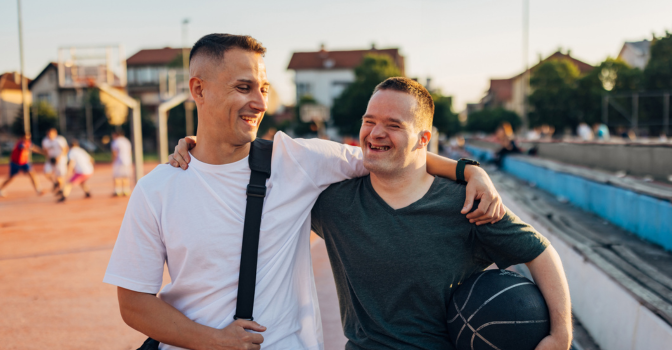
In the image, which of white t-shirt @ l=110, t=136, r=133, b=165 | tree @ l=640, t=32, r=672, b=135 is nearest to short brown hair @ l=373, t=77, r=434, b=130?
white t-shirt @ l=110, t=136, r=133, b=165

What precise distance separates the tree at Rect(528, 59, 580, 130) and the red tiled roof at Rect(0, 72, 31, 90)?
204ft

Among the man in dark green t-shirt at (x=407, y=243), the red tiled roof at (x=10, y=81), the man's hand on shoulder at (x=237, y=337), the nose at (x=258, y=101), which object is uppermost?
the red tiled roof at (x=10, y=81)

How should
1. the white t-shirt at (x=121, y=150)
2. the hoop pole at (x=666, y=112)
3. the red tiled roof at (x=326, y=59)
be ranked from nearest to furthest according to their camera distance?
the white t-shirt at (x=121, y=150), the hoop pole at (x=666, y=112), the red tiled roof at (x=326, y=59)

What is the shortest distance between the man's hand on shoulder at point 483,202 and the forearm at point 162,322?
4.48 feet

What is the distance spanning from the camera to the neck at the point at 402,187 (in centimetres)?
256

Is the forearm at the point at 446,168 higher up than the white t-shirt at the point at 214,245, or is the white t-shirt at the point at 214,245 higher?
the forearm at the point at 446,168

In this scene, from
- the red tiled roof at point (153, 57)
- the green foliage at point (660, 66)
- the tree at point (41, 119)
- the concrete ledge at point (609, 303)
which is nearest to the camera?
the concrete ledge at point (609, 303)

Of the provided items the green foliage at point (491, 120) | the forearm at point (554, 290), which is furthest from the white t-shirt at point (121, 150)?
the green foliage at point (491, 120)

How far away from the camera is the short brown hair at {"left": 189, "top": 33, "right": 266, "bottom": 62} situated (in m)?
2.36

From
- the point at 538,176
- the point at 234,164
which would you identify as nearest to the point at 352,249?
the point at 234,164

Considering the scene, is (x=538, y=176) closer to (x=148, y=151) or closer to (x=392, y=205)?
(x=392, y=205)

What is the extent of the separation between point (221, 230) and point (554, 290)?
1646 millimetres

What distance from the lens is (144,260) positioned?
215 centimetres

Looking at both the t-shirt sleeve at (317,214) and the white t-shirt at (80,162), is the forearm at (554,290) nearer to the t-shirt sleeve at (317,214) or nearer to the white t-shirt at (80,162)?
the t-shirt sleeve at (317,214)
